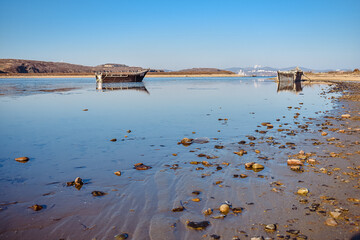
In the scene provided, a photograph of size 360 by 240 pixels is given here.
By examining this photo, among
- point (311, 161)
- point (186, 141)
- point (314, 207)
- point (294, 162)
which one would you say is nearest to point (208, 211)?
point (314, 207)

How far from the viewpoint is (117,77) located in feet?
262

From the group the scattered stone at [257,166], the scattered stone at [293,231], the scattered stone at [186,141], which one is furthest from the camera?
the scattered stone at [186,141]

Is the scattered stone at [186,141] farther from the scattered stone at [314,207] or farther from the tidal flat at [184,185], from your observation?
the scattered stone at [314,207]

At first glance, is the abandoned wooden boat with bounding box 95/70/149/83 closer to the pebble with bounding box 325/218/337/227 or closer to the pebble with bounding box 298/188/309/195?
the pebble with bounding box 298/188/309/195

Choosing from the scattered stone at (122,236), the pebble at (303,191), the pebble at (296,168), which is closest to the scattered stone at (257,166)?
the pebble at (296,168)

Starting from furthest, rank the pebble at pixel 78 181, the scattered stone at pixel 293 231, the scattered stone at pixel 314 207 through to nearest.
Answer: the pebble at pixel 78 181, the scattered stone at pixel 314 207, the scattered stone at pixel 293 231

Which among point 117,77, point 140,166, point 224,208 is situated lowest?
point 140,166

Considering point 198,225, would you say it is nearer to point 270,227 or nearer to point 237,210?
point 237,210

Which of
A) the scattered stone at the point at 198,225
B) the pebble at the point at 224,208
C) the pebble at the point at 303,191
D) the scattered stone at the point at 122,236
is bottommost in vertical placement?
the scattered stone at the point at 122,236

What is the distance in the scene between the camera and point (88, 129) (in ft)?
45.8

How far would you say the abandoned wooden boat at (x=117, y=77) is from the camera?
75562 millimetres

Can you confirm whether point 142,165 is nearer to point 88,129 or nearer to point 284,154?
point 284,154

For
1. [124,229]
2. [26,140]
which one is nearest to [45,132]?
[26,140]

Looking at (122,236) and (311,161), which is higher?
(311,161)
